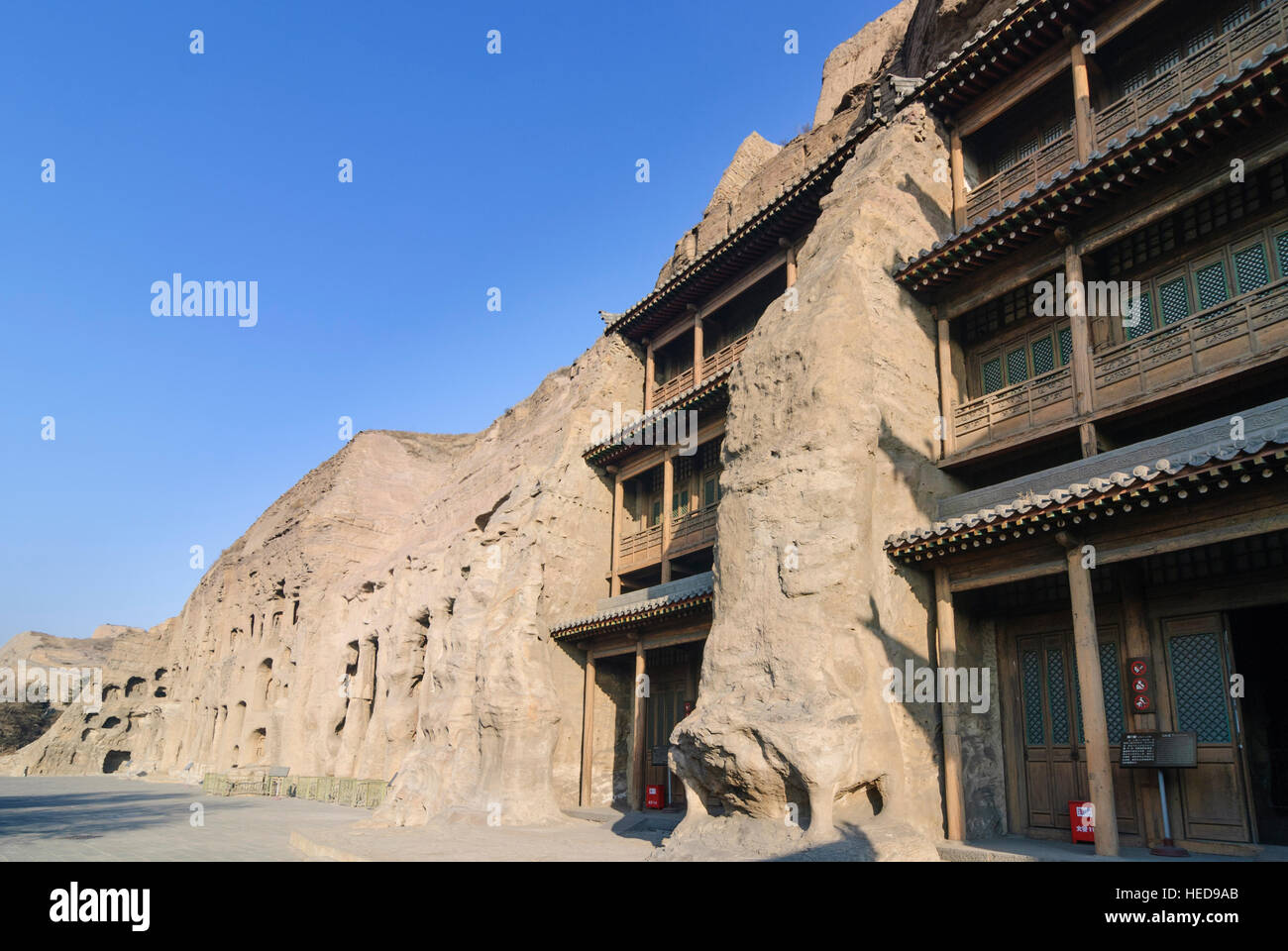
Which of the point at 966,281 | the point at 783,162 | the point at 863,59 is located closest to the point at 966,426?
the point at 966,281

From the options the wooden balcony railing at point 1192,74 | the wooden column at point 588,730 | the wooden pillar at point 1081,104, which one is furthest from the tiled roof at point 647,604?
the wooden balcony railing at point 1192,74

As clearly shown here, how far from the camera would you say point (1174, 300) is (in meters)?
12.2

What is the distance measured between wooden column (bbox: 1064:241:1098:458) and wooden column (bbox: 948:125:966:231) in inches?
117

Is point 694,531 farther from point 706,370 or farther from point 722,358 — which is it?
point 722,358

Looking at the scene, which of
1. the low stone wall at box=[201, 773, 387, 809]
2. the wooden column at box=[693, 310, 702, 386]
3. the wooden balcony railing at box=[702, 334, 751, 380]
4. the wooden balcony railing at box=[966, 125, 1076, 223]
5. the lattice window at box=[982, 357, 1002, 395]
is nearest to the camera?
the wooden balcony railing at box=[966, 125, 1076, 223]

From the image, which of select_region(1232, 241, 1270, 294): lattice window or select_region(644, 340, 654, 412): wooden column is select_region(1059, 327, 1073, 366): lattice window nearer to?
select_region(1232, 241, 1270, 294): lattice window

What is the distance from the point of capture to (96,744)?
52188mm

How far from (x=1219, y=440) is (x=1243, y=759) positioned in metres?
3.79

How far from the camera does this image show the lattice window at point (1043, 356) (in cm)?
1355

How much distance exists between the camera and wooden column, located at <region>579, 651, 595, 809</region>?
1898 cm

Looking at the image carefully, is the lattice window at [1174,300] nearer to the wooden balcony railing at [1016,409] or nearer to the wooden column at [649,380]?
the wooden balcony railing at [1016,409]

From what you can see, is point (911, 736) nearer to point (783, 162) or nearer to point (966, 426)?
point (966, 426)

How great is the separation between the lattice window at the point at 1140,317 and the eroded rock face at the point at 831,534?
287 cm

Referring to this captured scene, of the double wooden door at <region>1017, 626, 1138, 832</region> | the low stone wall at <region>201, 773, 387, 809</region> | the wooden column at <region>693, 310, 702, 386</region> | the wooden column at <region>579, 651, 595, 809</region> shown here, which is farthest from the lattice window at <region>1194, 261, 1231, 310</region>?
the low stone wall at <region>201, 773, 387, 809</region>
